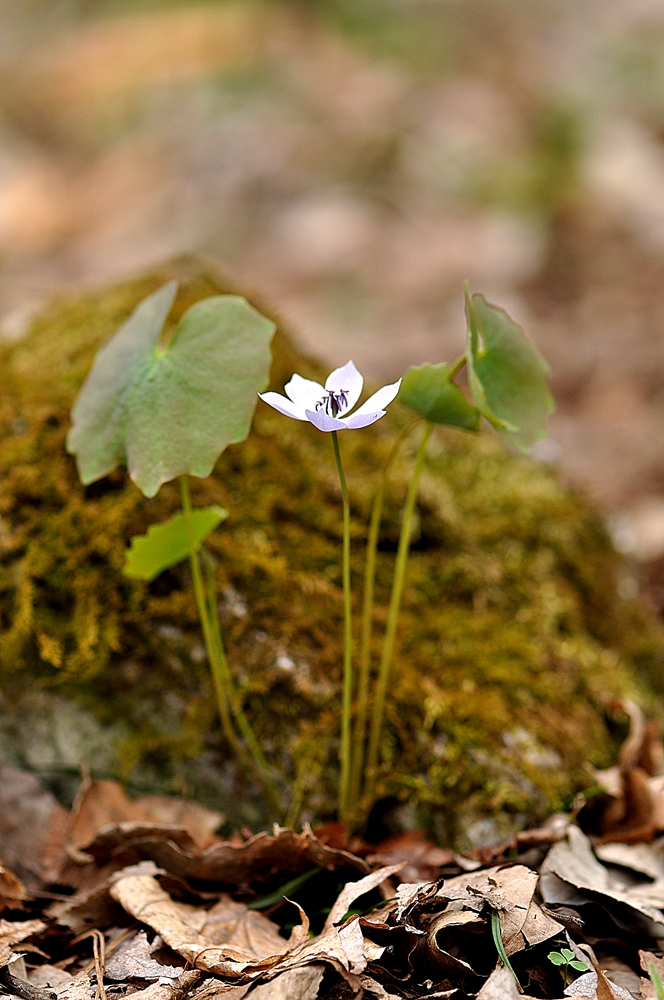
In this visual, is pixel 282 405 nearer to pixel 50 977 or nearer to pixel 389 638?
pixel 389 638

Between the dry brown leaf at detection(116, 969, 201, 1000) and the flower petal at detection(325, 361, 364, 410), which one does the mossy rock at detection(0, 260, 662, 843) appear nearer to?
the dry brown leaf at detection(116, 969, 201, 1000)

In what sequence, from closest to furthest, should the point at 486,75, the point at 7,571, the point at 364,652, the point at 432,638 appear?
the point at 364,652 → the point at 7,571 → the point at 432,638 → the point at 486,75

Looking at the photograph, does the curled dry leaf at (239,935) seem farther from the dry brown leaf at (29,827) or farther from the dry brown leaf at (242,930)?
the dry brown leaf at (29,827)

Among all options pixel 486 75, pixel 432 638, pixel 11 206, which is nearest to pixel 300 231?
pixel 11 206

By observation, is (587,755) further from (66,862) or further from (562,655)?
(66,862)

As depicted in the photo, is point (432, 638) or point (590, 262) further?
point (590, 262)

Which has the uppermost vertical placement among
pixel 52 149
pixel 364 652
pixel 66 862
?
pixel 52 149

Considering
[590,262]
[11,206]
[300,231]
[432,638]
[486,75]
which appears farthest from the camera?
[486,75]
